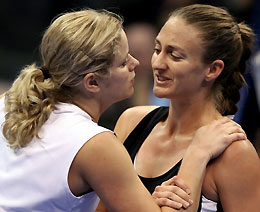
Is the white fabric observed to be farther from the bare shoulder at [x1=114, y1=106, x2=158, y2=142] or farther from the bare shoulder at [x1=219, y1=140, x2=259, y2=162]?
the bare shoulder at [x1=114, y1=106, x2=158, y2=142]

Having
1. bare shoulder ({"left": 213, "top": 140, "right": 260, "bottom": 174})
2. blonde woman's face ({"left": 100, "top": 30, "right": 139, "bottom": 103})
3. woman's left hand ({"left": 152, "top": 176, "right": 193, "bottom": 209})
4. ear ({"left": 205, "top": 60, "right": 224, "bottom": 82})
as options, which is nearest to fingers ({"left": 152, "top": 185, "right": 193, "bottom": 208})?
woman's left hand ({"left": 152, "top": 176, "right": 193, "bottom": 209})

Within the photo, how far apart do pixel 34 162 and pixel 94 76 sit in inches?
10.8

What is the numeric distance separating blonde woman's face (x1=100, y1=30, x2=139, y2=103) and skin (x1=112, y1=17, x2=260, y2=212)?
18cm

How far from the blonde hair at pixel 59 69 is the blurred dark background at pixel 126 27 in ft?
2.28

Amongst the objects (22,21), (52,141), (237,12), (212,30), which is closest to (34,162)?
(52,141)

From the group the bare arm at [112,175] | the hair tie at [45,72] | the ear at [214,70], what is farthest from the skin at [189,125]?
the hair tie at [45,72]

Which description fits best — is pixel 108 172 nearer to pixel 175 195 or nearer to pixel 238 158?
pixel 175 195

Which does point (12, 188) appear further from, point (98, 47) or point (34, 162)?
point (98, 47)

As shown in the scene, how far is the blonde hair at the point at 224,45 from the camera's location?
1765 mm

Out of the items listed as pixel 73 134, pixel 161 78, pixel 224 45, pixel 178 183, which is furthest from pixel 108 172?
pixel 224 45

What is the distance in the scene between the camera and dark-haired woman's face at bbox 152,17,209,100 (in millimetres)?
1776

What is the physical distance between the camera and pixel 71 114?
4.97ft

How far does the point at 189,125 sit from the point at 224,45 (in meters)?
0.28

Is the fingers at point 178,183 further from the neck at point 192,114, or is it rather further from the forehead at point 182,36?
the forehead at point 182,36
